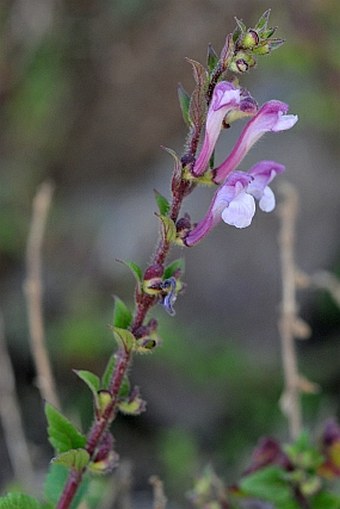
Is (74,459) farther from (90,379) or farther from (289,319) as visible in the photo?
(289,319)

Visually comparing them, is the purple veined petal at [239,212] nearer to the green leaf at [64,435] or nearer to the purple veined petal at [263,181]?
the purple veined petal at [263,181]

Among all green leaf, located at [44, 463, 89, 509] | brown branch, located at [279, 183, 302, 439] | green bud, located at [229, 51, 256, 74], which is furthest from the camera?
brown branch, located at [279, 183, 302, 439]

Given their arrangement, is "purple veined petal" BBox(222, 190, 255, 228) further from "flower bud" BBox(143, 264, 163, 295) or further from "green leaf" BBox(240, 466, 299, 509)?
"green leaf" BBox(240, 466, 299, 509)

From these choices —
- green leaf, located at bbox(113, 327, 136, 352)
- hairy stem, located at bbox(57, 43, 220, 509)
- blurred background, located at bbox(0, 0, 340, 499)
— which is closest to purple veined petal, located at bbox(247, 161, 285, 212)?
hairy stem, located at bbox(57, 43, 220, 509)

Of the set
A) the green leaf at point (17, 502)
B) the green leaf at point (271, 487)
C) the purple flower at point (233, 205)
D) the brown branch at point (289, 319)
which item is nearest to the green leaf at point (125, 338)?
the purple flower at point (233, 205)

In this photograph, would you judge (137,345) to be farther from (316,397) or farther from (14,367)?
(14,367)

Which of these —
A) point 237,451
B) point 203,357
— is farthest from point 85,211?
point 237,451
